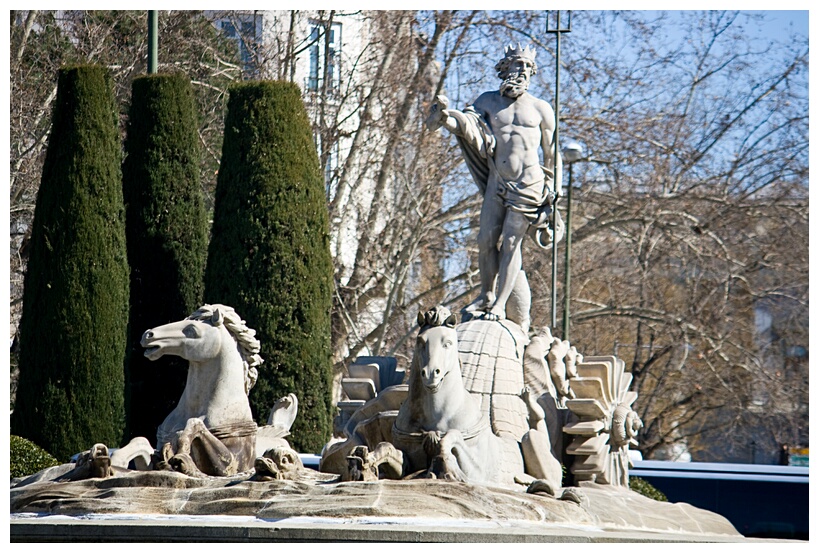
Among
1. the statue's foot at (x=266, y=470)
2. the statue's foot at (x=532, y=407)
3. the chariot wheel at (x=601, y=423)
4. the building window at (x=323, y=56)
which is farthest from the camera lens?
the building window at (x=323, y=56)

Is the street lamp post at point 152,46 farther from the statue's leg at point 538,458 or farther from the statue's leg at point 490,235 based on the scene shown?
the statue's leg at point 538,458

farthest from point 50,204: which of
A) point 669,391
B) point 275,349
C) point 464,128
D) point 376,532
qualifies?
point 669,391

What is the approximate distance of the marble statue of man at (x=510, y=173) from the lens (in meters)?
12.5

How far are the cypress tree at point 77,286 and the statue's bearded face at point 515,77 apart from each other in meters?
5.86

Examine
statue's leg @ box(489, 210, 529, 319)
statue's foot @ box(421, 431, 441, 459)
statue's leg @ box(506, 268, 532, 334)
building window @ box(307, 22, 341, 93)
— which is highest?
building window @ box(307, 22, 341, 93)

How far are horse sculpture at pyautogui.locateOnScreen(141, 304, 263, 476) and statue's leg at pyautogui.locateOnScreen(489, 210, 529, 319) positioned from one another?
3272mm

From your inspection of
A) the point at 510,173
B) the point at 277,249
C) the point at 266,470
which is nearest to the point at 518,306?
the point at 510,173

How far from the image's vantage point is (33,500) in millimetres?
8945

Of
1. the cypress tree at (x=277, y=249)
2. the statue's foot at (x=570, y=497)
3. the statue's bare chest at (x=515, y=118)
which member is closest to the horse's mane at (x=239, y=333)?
the statue's foot at (x=570, y=497)

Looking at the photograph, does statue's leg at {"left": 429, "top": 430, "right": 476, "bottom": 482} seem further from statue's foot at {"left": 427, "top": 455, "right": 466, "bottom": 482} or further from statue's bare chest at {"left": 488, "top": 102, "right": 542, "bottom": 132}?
statue's bare chest at {"left": 488, "top": 102, "right": 542, "bottom": 132}

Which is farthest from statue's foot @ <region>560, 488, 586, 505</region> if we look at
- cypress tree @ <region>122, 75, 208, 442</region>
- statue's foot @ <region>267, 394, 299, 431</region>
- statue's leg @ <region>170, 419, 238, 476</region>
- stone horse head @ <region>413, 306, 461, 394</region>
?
cypress tree @ <region>122, 75, 208, 442</region>

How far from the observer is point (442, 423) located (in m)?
9.45

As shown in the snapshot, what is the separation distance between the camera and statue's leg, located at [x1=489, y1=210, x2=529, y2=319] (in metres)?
12.6

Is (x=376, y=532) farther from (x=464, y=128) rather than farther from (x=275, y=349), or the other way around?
(x=275, y=349)
